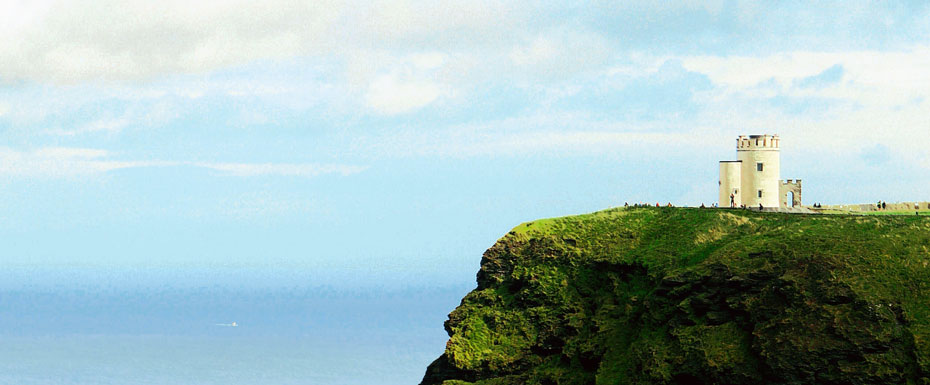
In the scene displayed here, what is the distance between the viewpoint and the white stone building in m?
99.7

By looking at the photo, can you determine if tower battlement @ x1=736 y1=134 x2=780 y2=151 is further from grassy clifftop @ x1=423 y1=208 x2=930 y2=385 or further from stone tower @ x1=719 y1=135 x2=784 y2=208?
grassy clifftop @ x1=423 y1=208 x2=930 y2=385

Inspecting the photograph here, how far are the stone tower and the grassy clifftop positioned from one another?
15.7m

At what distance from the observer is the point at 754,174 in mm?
99938

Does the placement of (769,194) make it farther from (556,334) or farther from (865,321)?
(865,321)

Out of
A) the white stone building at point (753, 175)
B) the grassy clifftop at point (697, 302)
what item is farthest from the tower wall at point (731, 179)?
the grassy clifftop at point (697, 302)

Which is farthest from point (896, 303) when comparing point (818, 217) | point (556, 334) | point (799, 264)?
point (556, 334)

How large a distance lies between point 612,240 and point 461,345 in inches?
553

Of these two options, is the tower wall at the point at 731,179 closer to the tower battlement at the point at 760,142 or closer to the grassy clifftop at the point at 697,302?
the tower battlement at the point at 760,142

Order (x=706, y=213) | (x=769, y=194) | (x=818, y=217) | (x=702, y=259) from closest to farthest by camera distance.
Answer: (x=702, y=259)
(x=818, y=217)
(x=706, y=213)
(x=769, y=194)

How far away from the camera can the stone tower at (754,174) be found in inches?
3925

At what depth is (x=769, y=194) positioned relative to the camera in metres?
99.6

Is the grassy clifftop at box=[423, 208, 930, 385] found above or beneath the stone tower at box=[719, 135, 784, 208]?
beneath

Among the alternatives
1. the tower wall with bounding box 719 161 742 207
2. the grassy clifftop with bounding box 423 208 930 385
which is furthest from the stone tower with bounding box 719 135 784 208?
the grassy clifftop with bounding box 423 208 930 385

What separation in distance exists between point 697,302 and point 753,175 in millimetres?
35301
